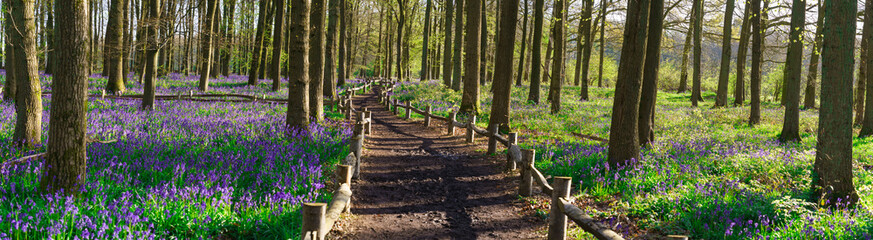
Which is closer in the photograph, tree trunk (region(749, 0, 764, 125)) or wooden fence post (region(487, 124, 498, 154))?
wooden fence post (region(487, 124, 498, 154))

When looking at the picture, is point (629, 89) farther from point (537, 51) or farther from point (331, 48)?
point (331, 48)

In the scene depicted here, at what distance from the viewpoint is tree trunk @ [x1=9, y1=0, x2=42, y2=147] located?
6.86 metres

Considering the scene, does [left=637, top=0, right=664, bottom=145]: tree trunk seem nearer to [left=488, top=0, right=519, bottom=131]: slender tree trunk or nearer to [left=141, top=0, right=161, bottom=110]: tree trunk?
[left=488, top=0, right=519, bottom=131]: slender tree trunk

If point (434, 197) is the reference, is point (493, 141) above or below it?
above

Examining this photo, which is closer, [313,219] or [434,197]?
[313,219]

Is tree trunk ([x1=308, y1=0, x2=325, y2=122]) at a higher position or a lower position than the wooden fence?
higher

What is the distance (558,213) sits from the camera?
5.20 m

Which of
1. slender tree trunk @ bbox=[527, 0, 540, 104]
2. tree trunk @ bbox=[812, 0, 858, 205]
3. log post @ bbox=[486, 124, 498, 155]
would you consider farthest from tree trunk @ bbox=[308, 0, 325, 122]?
tree trunk @ bbox=[812, 0, 858, 205]

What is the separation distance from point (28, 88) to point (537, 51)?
689 inches

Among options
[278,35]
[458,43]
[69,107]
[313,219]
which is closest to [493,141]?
[313,219]

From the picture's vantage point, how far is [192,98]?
1856 centimetres

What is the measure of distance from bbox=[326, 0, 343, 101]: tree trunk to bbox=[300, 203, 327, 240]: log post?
49.2 ft

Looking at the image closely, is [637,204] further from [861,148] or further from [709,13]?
[709,13]

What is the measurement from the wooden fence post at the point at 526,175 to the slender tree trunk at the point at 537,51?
40.0 ft
